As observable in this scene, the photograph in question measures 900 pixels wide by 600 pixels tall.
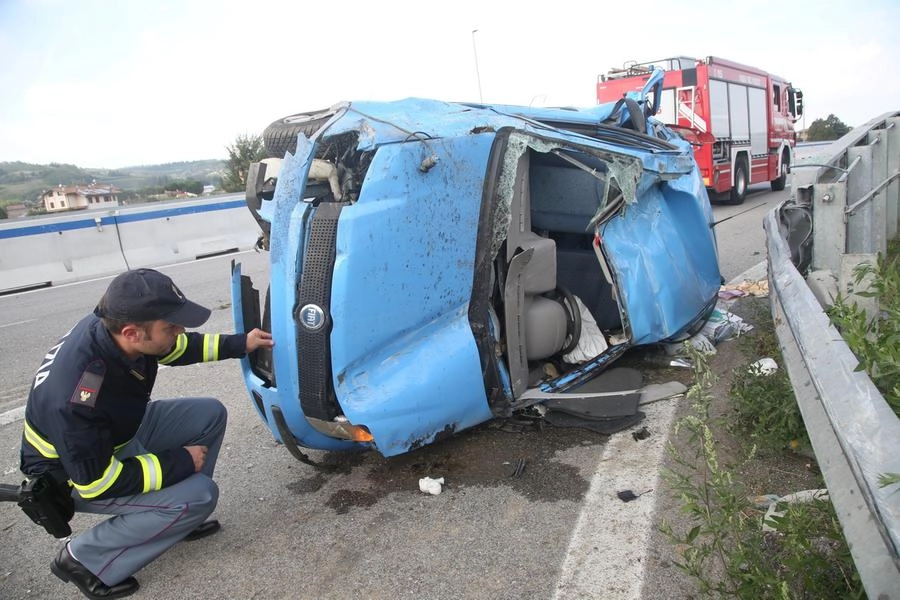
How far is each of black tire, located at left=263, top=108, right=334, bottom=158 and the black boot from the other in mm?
1921

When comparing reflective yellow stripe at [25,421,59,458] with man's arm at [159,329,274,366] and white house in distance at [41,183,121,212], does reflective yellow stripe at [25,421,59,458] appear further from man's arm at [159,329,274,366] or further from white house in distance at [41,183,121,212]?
white house in distance at [41,183,121,212]

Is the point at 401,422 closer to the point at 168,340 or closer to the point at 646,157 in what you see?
the point at 168,340

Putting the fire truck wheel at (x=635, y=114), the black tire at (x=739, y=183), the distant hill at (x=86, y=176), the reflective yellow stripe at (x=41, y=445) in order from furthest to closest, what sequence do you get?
the distant hill at (x=86, y=176) → the black tire at (x=739, y=183) → the fire truck wheel at (x=635, y=114) → the reflective yellow stripe at (x=41, y=445)

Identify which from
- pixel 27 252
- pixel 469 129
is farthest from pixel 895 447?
pixel 27 252

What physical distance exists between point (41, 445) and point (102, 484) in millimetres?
294

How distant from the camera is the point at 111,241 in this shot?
36.8ft

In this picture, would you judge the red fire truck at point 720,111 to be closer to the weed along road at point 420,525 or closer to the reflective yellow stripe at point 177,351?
the weed along road at point 420,525

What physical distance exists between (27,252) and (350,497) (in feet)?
32.4

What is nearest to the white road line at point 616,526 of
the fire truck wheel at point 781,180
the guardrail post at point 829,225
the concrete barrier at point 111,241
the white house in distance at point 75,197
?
the guardrail post at point 829,225

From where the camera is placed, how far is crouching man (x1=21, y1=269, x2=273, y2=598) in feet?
7.61

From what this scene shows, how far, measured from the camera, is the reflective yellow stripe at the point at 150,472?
8.17ft

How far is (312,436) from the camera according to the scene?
2893 millimetres

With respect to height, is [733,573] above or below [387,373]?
below

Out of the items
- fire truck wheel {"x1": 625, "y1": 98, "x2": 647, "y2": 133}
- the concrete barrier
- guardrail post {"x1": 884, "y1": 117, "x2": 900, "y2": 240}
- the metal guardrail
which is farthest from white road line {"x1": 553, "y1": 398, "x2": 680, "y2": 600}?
the concrete barrier
